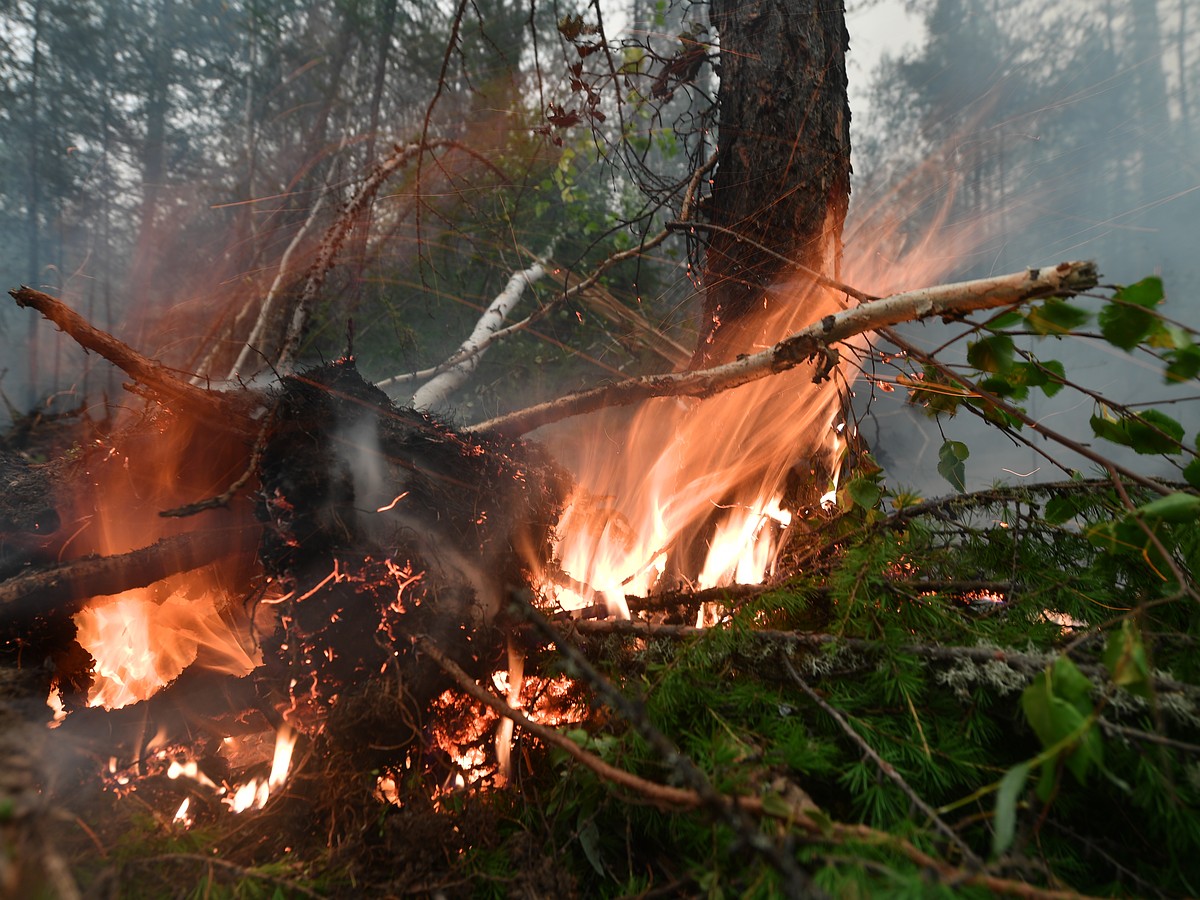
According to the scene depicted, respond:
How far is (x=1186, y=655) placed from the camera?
1366mm

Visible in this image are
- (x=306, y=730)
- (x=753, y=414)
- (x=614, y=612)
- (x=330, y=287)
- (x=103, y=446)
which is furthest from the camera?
(x=330, y=287)

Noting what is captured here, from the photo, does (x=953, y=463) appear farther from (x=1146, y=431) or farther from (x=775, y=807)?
(x=775, y=807)

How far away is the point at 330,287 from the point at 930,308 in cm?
638

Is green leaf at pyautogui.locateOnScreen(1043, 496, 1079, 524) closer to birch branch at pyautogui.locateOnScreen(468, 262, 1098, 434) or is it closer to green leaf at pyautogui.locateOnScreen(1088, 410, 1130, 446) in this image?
green leaf at pyautogui.locateOnScreen(1088, 410, 1130, 446)

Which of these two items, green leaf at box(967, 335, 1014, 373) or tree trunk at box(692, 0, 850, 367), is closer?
green leaf at box(967, 335, 1014, 373)

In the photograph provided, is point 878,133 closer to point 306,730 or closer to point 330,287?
point 330,287

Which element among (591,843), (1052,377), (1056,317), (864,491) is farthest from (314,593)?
(1052,377)

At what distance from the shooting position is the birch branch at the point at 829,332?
1.54 meters

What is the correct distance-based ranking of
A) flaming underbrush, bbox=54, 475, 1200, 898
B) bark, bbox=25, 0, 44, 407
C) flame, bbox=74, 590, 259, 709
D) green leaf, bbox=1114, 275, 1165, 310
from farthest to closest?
bark, bbox=25, 0, 44, 407 → flame, bbox=74, 590, 259, 709 → green leaf, bbox=1114, 275, 1165, 310 → flaming underbrush, bbox=54, 475, 1200, 898

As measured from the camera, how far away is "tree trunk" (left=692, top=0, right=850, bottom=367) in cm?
290

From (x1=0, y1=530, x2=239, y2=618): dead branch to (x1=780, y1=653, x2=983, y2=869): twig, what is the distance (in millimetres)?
2177

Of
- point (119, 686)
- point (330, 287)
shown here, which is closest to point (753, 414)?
point (119, 686)

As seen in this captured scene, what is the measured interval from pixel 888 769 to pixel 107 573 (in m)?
2.60

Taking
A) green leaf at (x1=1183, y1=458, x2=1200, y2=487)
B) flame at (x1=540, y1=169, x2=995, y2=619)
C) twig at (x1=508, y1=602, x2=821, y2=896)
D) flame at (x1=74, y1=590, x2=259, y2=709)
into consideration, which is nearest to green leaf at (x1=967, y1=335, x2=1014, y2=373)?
green leaf at (x1=1183, y1=458, x2=1200, y2=487)
